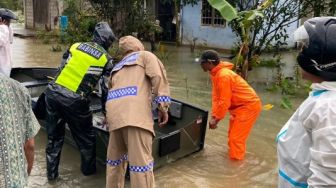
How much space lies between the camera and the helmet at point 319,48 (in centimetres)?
167

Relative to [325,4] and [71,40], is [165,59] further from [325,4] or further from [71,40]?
[325,4]

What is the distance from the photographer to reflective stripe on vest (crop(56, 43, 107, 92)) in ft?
14.2

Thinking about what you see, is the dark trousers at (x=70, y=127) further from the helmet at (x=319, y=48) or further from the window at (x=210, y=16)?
the window at (x=210, y=16)

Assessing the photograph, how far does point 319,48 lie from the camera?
5.53 feet

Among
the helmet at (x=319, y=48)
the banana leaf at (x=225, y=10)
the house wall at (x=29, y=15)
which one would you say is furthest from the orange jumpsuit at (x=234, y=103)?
the house wall at (x=29, y=15)

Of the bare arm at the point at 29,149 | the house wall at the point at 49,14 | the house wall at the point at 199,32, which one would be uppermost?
the house wall at the point at 49,14

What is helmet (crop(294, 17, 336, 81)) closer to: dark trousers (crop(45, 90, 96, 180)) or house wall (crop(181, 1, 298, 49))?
dark trousers (crop(45, 90, 96, 180))

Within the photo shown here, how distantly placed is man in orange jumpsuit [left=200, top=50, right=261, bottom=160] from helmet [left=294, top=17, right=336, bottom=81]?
3262 mm

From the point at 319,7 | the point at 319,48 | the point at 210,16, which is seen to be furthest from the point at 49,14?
the point at 319,48

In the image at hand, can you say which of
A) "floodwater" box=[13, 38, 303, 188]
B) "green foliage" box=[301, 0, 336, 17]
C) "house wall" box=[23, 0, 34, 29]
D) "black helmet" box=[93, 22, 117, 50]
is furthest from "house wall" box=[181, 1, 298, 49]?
"house wall" box=[23, 0, 34, 29]

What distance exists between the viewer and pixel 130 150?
147 inches

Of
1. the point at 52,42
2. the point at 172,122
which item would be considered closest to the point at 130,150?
the point at 172,122

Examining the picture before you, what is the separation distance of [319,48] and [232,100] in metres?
3.62

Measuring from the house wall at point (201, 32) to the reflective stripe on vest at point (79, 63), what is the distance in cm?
1159
